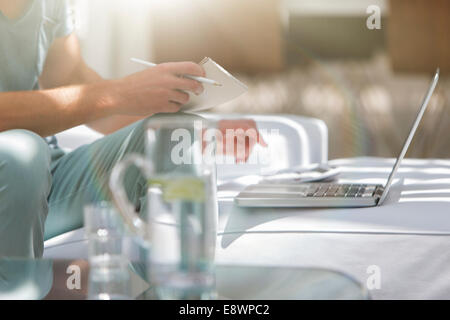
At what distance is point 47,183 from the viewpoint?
1.02 meters

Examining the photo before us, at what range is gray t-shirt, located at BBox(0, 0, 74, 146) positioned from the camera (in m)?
1.37

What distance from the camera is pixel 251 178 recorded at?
1.53m

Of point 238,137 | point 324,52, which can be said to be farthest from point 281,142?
point 324,52

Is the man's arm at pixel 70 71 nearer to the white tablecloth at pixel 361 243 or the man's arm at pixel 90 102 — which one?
the man's arm at pixel 90 102

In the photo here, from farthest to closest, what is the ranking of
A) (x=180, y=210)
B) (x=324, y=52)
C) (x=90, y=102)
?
(x=324, y=52) < (x=90, y=102) < (x=180, y=210)

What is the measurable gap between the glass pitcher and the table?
0.03 metres

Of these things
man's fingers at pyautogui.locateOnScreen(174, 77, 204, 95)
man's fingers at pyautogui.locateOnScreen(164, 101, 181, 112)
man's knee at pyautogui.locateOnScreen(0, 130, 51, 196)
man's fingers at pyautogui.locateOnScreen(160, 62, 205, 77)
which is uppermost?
man's fingers at pyautogui.locateOnScreen(160, 62, 205, 77)

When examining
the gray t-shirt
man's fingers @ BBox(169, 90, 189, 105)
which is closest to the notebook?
man's fingers @ BBox(169, 90, 189, 105)

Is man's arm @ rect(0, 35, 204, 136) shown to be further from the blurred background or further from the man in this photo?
the blurred background

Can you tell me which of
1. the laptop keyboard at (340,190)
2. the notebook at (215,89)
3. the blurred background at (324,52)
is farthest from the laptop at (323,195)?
the blurred background at (324,52)

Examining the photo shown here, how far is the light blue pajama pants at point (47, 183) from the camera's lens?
3.08 ft

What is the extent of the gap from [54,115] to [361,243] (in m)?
0.57

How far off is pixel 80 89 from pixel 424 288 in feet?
2.19

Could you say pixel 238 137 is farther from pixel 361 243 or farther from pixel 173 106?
pixel 361 243
